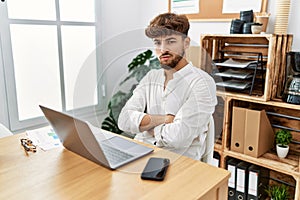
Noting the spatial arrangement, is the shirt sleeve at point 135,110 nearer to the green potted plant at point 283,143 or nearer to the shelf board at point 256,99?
the shelf board at point 256,99

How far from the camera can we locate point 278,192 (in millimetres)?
1900

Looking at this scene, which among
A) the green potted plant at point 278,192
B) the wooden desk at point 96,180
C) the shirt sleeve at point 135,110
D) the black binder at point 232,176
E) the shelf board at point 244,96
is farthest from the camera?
the black binder at point 232,176

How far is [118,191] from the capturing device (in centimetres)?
84

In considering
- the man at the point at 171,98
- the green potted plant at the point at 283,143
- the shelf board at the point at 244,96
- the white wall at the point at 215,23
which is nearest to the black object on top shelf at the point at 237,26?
the white wall at the point at 215,23

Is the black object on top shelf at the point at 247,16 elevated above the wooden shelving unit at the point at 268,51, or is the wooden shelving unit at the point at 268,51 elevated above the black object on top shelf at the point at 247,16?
the black object on top shelf at the point at 247,16

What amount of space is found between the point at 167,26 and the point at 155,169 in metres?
0.53

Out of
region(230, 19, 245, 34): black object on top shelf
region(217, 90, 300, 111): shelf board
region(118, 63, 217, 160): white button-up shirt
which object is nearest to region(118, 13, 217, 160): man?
region(118, 63, 217, 160): white button-up shirt

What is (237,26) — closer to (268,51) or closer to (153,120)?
(268,51)

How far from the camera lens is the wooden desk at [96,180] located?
2.72 ft

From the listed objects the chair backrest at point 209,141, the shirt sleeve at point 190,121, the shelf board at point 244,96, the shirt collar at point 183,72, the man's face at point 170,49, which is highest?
the man's face at point 170,49

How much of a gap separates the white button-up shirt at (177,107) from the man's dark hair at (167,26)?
5.9 inches

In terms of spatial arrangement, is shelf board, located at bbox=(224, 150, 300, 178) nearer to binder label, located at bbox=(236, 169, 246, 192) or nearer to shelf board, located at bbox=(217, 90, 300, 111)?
binder label, located at bbox=(236, 169, 246, 192)

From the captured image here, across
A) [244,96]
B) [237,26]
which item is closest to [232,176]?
[244,96]

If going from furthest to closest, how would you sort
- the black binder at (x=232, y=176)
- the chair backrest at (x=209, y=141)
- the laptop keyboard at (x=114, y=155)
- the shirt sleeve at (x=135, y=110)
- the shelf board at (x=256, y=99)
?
the black binder at (x=232, y=176) → the shelf board at (x=256, y=99) → the chair backrest at (x=209, y=141) → the shirt sleeve at (x=135, y=110) → the laptop keyboard at (x=114, y=155)
